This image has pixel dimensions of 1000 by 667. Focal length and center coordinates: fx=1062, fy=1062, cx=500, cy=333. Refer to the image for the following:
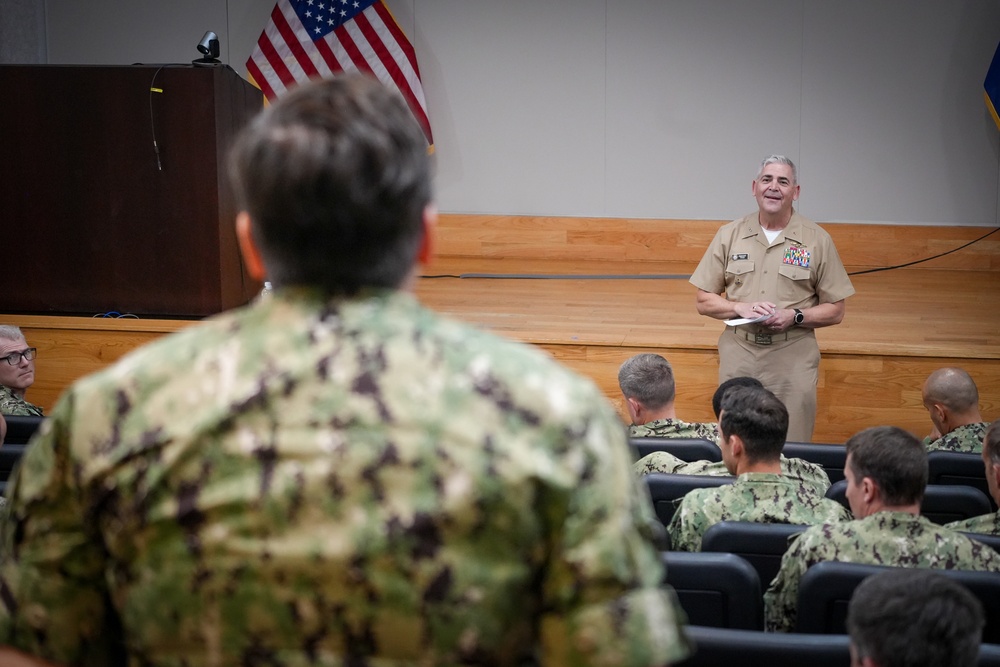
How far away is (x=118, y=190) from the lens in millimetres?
5301

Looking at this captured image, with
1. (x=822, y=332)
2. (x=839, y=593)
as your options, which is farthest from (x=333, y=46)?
(x=839, y=593)

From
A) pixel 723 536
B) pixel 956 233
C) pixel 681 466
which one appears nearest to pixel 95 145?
pixel 681 466

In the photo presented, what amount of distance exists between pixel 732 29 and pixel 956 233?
229cm

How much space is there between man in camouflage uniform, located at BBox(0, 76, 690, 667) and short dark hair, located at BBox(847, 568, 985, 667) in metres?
0.80

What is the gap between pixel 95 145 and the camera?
5.27m

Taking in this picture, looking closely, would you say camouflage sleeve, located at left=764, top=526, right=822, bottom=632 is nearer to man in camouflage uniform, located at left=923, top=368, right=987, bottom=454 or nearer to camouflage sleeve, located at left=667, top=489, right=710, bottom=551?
camouflage sleeve, located at left=667, top=489, right=710, bottom=551

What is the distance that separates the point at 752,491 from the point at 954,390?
1383mm

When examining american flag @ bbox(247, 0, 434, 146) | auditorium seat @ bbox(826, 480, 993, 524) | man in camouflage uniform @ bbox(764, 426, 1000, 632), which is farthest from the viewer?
american flag @ bbox(247, 0, 434, 146)

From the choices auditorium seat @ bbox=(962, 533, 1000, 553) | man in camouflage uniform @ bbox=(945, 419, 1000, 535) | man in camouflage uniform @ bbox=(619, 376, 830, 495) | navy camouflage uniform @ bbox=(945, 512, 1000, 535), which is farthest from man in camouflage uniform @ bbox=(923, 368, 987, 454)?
auditorium seat @ bbox=(962, 533, 1000, 553)

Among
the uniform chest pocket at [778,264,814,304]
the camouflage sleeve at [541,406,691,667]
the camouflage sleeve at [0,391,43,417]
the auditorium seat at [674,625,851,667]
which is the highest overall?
the uniform chest pocket at [778,264,814,304]

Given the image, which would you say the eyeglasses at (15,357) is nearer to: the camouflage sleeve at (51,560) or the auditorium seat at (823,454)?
the auditorium seat at (823,454)

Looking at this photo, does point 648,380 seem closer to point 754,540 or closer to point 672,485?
point 672,485

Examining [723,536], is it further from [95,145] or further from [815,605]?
[95,145]

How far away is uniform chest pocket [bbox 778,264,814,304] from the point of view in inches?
177
